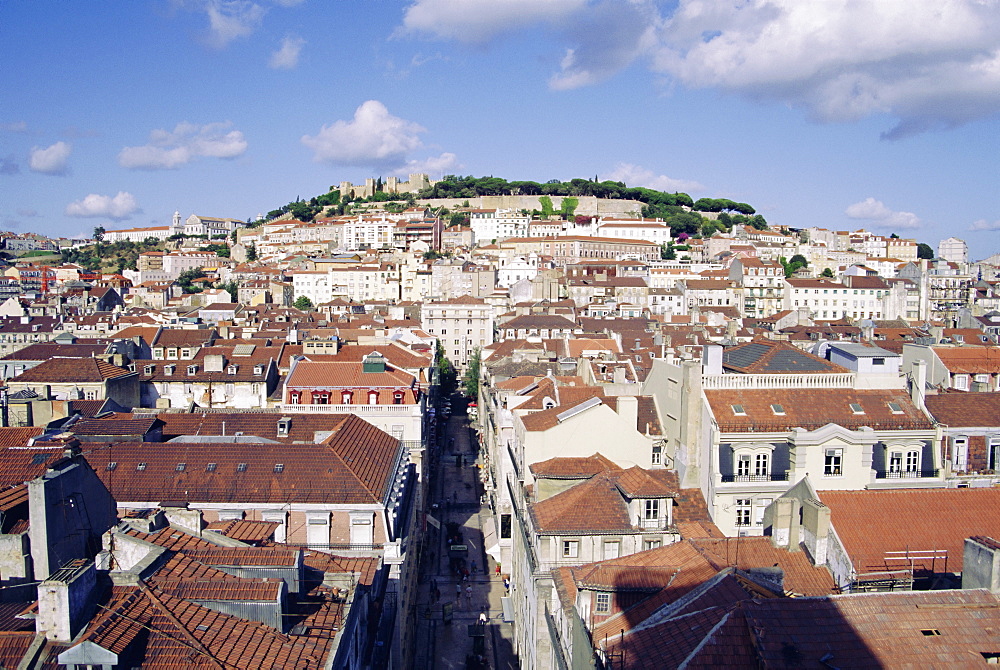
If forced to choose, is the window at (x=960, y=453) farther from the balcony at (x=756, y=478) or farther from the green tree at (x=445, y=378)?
the green tree at (x=445, y=378)

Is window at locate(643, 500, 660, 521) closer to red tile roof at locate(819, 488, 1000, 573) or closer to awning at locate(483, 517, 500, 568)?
red tile roof at locate(819, 488, 1000, 573)

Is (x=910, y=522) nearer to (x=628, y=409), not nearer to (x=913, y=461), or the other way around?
(x=913, y=461)

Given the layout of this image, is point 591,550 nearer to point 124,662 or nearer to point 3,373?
point 124,662

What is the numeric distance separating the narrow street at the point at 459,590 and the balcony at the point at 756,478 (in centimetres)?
1051

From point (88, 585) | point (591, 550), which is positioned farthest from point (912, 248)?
point (88, 585)

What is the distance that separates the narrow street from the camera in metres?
30.5

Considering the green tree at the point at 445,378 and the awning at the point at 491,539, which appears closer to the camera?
the awning at the point at 491,539

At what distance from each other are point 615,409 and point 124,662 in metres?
20.3

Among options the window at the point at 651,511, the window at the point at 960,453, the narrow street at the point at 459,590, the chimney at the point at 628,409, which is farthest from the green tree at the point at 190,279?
the window at the point at 960,453

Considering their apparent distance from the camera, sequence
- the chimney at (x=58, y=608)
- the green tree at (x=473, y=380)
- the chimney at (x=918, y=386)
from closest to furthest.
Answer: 1. the chimney at (x=58, y=608)
2. the chimney at (x=918, y=386)
3. the green tree at (x=473, y=380)

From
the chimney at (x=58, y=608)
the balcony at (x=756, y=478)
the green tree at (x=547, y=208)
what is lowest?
the balcony at (x=756, y=478)

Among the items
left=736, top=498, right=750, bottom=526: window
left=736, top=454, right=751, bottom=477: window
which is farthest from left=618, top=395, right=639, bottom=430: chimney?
left=736, top=498, right=750, bottom=526: window

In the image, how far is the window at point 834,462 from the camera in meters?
25.5

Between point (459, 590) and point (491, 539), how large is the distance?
4697 mm
